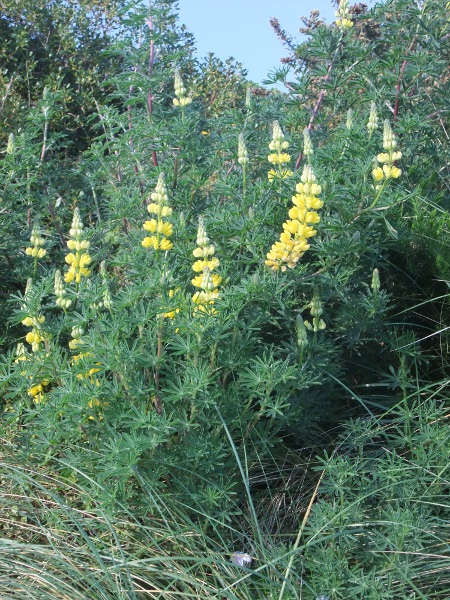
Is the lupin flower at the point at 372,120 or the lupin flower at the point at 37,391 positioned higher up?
the lupin flower at the point at 372,120

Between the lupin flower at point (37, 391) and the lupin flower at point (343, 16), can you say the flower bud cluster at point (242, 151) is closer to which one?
the lupin flower at point (343, 16)

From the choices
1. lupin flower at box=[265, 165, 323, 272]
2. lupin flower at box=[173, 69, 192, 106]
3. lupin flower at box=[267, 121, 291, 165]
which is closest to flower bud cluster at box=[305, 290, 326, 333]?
lupin flower at box=[265, 165, 323, 272]

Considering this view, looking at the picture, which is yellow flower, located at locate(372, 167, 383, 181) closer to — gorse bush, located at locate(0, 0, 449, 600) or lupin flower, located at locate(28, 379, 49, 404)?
gorse bush, located at locate(0, 0, 449, 600)

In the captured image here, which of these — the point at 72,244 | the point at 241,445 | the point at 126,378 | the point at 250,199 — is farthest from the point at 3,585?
the point at 250,199

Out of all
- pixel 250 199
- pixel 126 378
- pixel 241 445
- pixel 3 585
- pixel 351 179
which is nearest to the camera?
pixel 3 585

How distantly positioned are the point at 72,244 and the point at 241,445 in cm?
101

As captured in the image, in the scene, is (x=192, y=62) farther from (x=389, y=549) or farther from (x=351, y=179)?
(x=389, y=549)

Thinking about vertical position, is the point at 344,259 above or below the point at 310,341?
above

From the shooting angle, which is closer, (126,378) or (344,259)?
(126,378)

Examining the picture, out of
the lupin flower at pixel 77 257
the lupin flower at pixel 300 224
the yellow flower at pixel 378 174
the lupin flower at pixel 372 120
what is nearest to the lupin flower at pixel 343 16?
the lupin flower at pixel 372 120

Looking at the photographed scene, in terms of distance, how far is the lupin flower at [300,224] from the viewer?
303cm

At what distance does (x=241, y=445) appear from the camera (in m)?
3.14

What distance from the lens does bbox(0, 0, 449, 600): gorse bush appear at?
277 cm

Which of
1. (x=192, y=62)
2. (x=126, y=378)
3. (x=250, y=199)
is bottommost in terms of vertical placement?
(x=126, y=378)
